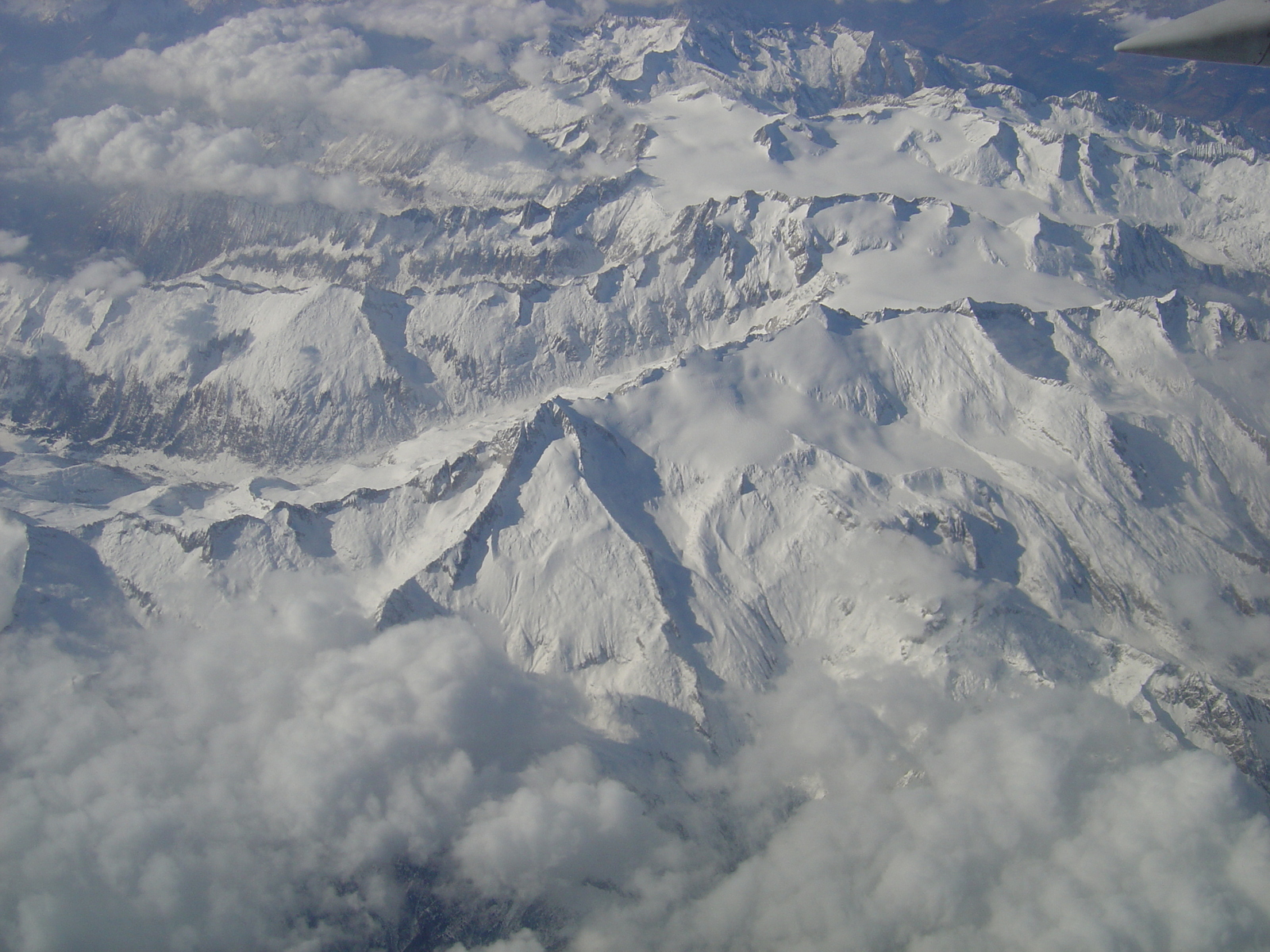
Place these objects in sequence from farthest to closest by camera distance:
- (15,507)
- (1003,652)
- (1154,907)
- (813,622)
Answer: (15,507) < (813,622) < (1003,652) < (1154,907)

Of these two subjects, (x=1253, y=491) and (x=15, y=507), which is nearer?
(x=15, y=507)

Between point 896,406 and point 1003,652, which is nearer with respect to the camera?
point 1003,652

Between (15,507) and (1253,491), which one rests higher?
(15,507)

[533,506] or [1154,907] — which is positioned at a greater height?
[533,506]

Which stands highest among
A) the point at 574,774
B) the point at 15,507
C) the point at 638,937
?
Answer: the point at 15,507

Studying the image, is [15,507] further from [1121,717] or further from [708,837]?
[1121,717]

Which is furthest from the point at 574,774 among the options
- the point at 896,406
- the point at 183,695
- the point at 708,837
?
the point at 896,406

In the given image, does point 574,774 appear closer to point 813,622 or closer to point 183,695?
point 813,622

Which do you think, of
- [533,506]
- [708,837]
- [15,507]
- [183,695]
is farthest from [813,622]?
[15,507]

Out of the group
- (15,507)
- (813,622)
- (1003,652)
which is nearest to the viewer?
(1003,652)
